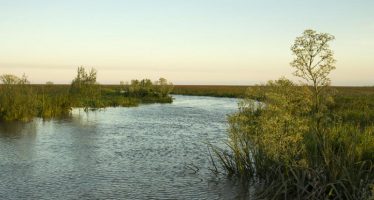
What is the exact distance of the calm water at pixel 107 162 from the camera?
535 inches

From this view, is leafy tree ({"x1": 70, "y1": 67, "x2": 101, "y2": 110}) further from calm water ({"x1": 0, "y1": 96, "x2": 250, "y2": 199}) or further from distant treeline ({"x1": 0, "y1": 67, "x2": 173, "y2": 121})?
calm water ({"x1": 0, "y1": 96, "x2": 250, "y2": 199})

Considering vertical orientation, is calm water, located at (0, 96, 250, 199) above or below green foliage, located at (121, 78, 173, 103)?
below

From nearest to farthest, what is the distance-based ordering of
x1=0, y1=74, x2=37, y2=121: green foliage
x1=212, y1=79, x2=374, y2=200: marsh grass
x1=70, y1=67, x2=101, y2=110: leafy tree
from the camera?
x1=212, y1=79, x2=374, y2=200: marsh grass
x1=0, y1=74, x2=37, y2=121: green foliage
x1=70, y1=67, x2=101, y2=110: leafy tree

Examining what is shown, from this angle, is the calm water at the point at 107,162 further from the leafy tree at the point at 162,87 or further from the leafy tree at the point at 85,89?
the leafy tree at the point at 162,87

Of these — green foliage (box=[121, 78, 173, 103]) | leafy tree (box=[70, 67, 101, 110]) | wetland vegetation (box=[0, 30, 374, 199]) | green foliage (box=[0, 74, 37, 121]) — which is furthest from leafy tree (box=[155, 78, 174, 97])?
wetland vegetation (box=[0, 30, 374, 199])

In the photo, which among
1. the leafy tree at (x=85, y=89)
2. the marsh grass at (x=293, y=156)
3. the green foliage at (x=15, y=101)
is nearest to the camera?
the marsh grass at (x=293, y=156)

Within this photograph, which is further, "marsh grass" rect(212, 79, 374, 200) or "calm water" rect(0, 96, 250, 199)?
"calm water" rect(0, 96, 250, 199)

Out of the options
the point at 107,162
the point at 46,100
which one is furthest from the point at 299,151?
the point at 46,100

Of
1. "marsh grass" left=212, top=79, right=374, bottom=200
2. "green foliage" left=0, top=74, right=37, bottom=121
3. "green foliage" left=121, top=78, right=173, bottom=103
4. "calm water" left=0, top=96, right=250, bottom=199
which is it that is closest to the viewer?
"marsh grass" left=212, top=79, right=374, bottom=200

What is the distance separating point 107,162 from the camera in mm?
18156

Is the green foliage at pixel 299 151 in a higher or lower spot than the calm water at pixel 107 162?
higher

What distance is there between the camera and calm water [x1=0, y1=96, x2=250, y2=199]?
1358 centimetres

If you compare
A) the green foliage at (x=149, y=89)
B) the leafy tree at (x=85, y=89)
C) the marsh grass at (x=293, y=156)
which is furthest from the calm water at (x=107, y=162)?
the green foliage at (x=149, y=89)

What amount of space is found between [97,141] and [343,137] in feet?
45.0
